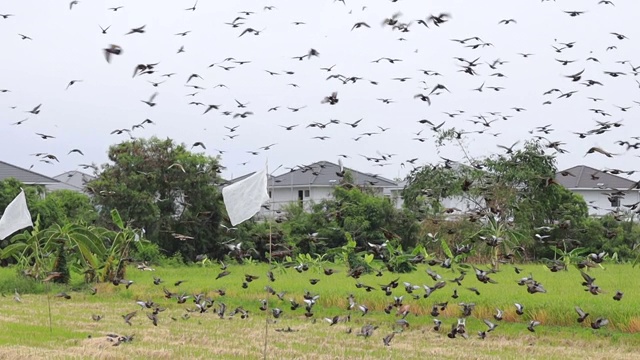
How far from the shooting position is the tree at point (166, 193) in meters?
37.5

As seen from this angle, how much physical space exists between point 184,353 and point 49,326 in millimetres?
4683

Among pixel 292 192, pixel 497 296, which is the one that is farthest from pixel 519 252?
pixel 292 192

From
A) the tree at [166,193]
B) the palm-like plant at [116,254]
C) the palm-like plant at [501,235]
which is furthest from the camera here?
the tree at [166,193]

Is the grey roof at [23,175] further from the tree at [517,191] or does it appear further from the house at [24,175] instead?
the tree at [517,191]

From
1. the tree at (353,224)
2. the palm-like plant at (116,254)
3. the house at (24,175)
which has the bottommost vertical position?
the palm-like plant at (116,254)

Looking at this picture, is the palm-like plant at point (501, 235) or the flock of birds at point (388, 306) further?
the palm-like plant at point (501, 235)

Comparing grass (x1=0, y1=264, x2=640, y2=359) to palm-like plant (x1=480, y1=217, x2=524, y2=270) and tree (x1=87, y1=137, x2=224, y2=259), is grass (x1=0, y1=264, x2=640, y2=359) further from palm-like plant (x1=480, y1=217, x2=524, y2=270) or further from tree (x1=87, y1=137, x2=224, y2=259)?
tree (x1=87, y1=137, x2=224, y2=259)

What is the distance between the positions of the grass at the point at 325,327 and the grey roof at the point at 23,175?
83.0 feet

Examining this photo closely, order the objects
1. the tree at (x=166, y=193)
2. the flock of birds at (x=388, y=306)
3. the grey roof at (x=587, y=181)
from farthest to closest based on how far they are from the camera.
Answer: the grey roof at (x=587, y=181)
the tree at (x=166, y=193)
the flock of birds at (x=388, y=306)

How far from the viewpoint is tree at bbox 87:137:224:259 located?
3747cm

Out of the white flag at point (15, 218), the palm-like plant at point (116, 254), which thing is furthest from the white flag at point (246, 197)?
the palm-like plant at point (116, 254)

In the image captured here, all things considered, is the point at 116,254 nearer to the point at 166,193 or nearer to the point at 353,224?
the point at 166,193

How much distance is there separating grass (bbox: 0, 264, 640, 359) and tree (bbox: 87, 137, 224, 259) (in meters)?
13.5

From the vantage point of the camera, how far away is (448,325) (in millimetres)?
16562
